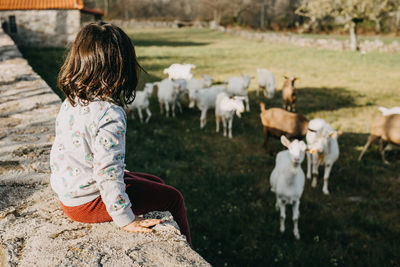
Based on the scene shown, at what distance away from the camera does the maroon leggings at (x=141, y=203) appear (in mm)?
2133

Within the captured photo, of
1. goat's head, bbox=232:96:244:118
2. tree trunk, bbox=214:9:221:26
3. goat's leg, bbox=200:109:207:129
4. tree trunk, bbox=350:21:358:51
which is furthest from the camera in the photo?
tree trunk, bbox=214:9:221:26

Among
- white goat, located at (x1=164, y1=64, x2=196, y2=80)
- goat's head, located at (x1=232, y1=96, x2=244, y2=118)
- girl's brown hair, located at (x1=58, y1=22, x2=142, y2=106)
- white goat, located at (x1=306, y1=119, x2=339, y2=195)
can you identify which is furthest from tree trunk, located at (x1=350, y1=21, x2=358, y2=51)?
girl's brown hair, located at (x1=58, y1=22, x2=142, y2=106)

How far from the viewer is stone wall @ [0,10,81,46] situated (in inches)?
934

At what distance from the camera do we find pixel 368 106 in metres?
11.6

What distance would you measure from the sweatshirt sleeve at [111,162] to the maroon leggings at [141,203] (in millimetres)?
189

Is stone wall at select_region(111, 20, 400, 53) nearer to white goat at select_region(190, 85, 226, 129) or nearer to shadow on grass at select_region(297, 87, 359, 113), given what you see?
shadow on grass at select_region(297, 87, 359, 113)

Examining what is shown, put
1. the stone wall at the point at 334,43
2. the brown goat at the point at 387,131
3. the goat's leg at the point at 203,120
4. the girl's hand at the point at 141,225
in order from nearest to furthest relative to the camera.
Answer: the girl's hand at the point at 141,225, the brown goat at the point at 387,131, the goat's leg at the point at 203,120, the stone wall at the point at 334,43

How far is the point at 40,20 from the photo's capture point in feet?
79.3

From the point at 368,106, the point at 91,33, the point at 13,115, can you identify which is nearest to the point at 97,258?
the point at 91,33

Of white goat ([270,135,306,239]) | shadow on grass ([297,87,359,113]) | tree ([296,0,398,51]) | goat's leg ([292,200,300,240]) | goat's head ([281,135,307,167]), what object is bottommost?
goat's leg ([292,200,300,240])

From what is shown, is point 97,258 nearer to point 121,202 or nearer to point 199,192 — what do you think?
point 121,202

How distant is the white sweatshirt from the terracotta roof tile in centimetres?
2544

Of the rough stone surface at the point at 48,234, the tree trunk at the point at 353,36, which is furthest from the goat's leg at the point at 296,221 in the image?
the tree trunk at the point at 353,36

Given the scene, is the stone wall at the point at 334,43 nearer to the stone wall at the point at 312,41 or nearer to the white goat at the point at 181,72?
the stone wall at the point at 312,41
